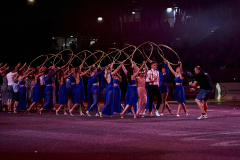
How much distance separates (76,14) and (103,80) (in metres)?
25.3

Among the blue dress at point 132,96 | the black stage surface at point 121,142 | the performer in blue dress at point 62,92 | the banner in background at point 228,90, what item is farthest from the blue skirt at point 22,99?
the banner in background at point 228,90

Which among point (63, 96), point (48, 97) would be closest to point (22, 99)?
point (48, 97)

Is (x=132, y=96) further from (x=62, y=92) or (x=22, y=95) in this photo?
(x=22, y=95)

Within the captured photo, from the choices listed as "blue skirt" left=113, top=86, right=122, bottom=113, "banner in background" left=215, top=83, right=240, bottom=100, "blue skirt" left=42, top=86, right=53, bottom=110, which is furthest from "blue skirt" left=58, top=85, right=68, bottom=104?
"banner in background" left=215, top=83, right=240, bottom=100

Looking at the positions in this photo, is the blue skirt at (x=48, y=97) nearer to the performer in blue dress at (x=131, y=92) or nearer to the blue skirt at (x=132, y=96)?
the performer in blue dress at (x=131, y=92)

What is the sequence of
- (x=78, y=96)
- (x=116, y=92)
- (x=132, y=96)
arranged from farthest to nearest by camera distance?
(x=78, y=96), (x=116, y=92), (x=132, y=96)

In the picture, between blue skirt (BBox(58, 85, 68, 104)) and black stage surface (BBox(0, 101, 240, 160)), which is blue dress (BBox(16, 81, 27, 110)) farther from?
black stage surface (BBox(0, 101, 240, 160))

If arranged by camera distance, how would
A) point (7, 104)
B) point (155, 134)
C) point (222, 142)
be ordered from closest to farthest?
point (222, 142)
point (155, 134)
point (7, 104)

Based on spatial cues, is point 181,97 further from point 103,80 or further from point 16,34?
point 16,34

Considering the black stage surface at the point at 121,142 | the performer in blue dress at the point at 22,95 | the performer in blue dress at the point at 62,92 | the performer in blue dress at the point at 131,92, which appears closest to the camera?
the black stage surface at the point at 121,142

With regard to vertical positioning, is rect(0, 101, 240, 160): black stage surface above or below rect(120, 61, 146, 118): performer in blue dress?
below

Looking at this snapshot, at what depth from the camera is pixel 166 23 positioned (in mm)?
42562

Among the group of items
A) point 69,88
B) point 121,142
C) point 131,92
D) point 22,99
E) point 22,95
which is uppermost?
point 69,88

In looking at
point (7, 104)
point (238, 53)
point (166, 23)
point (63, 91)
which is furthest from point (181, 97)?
point (166, 23)
